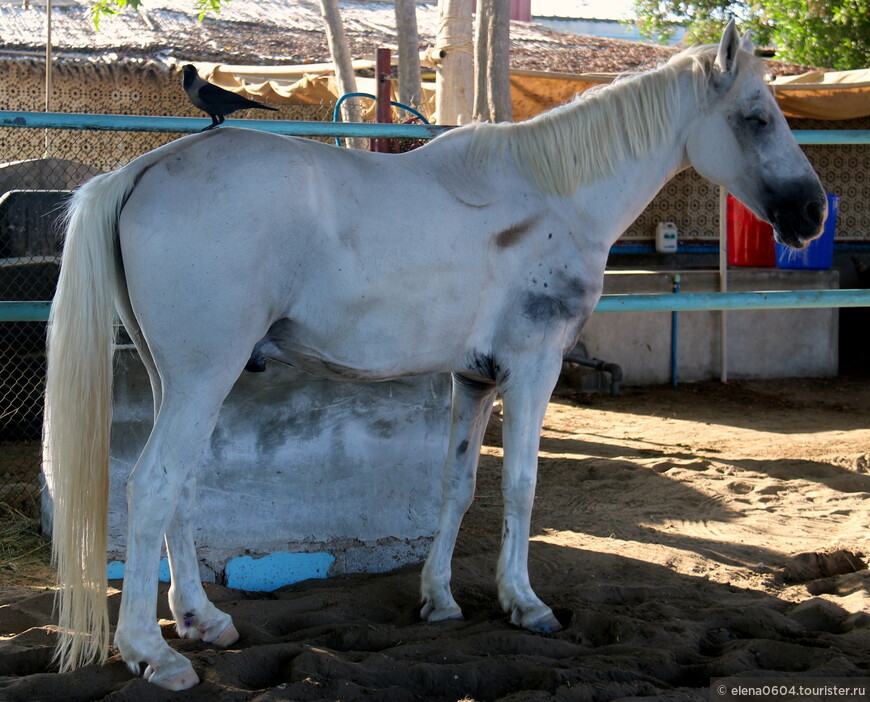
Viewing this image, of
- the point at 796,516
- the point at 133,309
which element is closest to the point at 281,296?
the point at 133,309

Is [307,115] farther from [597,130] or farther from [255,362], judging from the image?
[255,362]

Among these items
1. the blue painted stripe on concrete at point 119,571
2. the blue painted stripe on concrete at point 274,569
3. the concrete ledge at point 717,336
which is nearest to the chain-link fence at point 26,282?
the blue painted stripe on concrete at point 119,571

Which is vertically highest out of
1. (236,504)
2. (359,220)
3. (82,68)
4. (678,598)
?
(82,68)

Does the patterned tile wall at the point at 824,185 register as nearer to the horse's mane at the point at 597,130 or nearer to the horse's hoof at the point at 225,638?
the horse's mane at the point at 597,130

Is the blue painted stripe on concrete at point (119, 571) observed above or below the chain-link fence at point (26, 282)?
below

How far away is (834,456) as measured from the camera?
5973mm

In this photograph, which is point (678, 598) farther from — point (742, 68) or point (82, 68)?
point (82, 68)

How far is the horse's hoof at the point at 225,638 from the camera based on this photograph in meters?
2.95

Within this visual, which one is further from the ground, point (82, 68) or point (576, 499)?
point (82, 68)

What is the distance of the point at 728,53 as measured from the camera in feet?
10.3

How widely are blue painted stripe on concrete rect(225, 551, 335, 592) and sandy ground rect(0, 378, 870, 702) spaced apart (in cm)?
10

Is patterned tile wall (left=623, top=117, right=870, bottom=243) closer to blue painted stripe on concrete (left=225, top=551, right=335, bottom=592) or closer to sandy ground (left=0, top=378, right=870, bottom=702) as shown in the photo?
sandy ground (left=0, top=378, right=870, bottom=702)

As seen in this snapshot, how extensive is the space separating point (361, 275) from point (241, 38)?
1102 centimetres

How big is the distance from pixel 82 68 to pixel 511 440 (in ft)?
32.9
